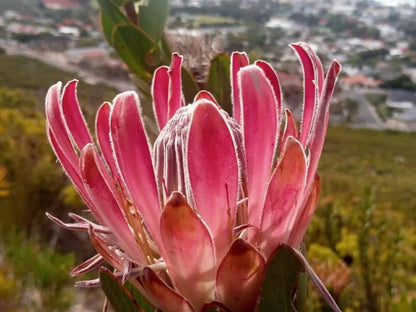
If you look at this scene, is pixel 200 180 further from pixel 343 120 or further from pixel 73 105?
pixel 343 120

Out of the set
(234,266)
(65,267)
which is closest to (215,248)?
(234,266)

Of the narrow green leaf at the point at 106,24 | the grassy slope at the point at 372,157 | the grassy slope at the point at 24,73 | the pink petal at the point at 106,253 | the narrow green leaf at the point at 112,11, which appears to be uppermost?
the narrow green leaf at the point at 112,11

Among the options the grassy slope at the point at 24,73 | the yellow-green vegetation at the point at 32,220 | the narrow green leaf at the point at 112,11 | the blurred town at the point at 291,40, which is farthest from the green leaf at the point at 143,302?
the grassy slope at the point at 24,73

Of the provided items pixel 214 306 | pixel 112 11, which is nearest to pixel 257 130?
pixel 214 306

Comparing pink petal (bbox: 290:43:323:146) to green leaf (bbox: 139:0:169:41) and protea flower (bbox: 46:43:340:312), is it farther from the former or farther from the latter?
green leaf (bbox: 139:0:169:41)

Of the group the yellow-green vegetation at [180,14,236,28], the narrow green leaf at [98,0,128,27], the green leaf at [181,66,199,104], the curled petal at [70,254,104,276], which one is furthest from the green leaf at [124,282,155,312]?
the yellow-green vegetation at [180,14,236,28]

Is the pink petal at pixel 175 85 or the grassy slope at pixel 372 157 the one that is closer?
the pink petal at pixel 175 85

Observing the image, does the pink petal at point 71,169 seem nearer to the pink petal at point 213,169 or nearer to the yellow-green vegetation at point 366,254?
the pink petal at point 213,169
